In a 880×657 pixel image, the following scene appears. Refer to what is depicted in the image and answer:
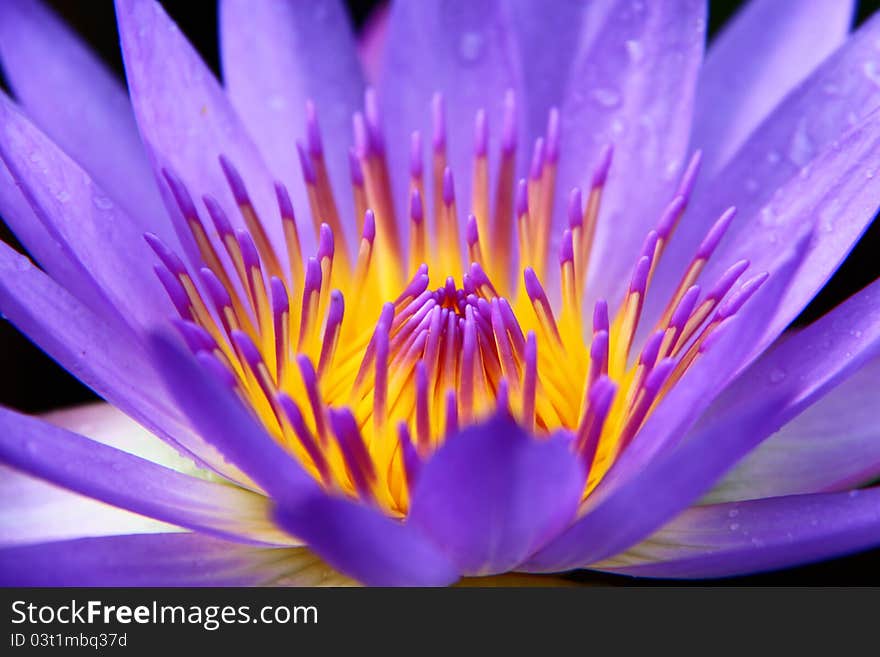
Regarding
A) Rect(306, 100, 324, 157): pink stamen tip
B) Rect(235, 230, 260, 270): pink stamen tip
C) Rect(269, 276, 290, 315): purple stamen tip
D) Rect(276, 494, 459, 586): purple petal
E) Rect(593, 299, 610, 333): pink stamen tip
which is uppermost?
Rect(306, 100, 324, 157): pink stamen tip

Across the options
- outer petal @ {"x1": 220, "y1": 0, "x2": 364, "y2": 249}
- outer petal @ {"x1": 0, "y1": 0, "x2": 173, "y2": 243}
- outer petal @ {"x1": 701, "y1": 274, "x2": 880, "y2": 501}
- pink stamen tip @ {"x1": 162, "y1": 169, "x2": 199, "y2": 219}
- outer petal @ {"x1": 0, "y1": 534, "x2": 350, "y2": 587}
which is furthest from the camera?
outer petal @ {"x1": 220, "y1": 0, "x2": 364, "y2": 249}

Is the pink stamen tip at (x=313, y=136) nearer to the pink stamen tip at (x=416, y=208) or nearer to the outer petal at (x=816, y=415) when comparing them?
the pink stamen tip at (x=416, y=208)

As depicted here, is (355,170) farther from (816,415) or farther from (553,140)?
(816,415)

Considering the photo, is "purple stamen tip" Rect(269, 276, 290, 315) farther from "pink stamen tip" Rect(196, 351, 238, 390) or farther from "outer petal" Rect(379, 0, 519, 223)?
"outer petal" Rect(379, 0, 519, 223)

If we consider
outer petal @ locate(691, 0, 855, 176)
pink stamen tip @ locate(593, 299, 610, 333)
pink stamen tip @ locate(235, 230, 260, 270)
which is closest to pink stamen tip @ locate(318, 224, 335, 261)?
pink stamen tip @ locate(235, 230, 260, 270)

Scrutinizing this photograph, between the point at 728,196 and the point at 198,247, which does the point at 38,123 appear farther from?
the point at 728,196
